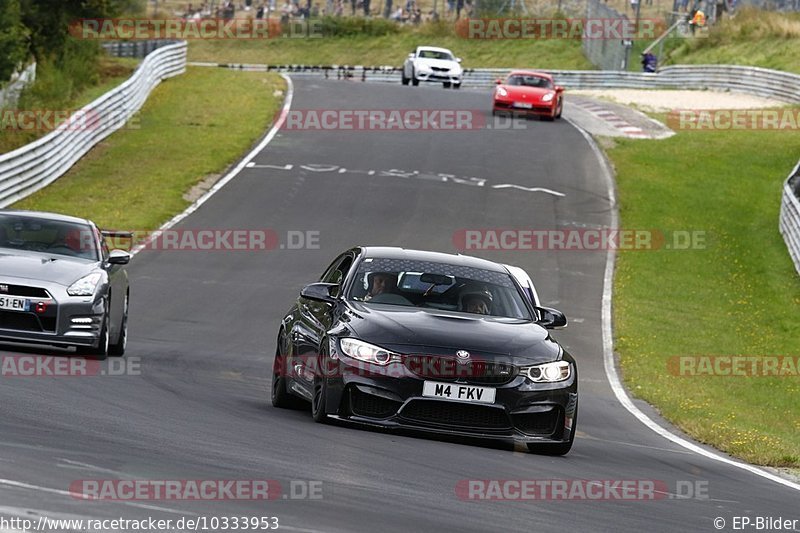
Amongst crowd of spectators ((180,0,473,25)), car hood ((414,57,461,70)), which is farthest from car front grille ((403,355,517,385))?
crowd of spectators ((180,0,473,25))

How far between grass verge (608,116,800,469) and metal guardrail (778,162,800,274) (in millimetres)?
280

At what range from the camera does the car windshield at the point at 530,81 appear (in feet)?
145

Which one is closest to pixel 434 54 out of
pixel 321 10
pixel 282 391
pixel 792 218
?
pixel 321 10

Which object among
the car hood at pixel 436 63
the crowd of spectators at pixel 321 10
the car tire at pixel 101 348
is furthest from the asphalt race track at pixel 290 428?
the crowd of spectators at pixel 321 10

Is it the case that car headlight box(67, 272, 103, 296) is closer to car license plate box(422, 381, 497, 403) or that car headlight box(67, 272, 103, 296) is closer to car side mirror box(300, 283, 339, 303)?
car side mirror box(300, 283, 339, 303)

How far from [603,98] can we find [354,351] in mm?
42377

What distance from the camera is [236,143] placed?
37.3 meters

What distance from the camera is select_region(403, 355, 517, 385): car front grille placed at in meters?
10.1

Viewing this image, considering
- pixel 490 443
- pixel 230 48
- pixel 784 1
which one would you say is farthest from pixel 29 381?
pixel 230 48

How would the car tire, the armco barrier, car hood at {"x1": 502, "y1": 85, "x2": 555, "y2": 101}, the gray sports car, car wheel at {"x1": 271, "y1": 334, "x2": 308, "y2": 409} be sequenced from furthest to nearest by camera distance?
car hood at {"x1": 502, "y1": 85, "x2": 555, "y2": 101}
the armco barrier
the car tire
the gray sports car
car wheel at {"x1": 271, "y1": 334, "x2": 308, "y2": 409}

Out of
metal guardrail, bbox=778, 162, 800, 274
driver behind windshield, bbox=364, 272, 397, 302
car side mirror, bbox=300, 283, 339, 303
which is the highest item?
driver behind windshield, bbox=364, 272, 397, 302

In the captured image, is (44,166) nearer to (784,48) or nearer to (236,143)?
(236,143)

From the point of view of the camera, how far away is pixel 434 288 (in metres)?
11.4

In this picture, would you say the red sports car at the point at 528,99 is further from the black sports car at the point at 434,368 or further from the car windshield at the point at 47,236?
the black sports car at the point at 434,368
